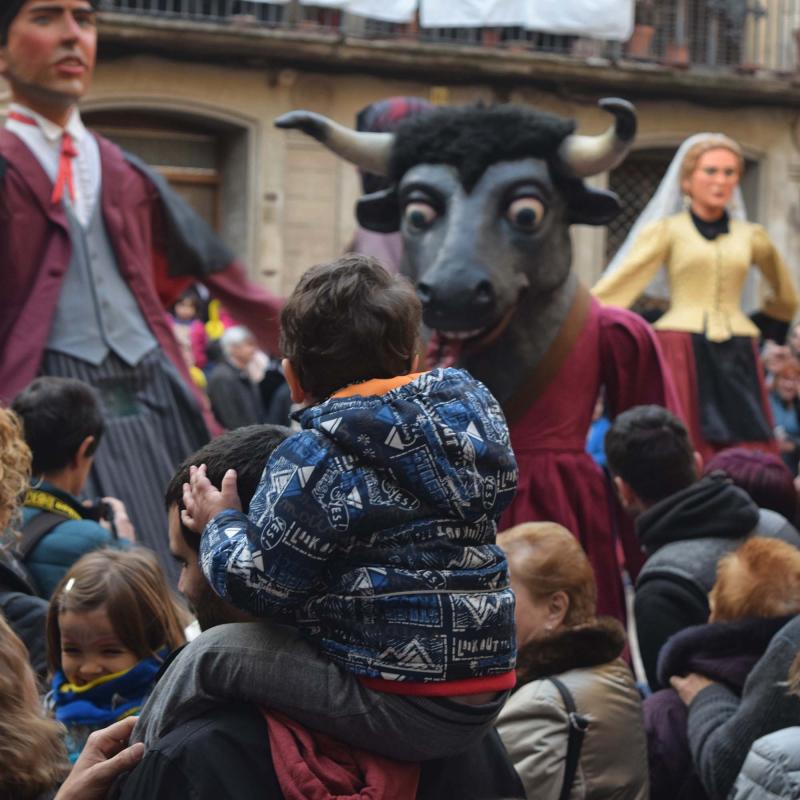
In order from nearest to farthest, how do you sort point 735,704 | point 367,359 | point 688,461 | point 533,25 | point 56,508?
point 367,359
point 735,704
point 56,508
point 688,461
point 533,25

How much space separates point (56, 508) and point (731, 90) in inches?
648

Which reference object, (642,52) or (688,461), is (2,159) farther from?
(642,52)

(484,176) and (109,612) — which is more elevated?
(484,176)

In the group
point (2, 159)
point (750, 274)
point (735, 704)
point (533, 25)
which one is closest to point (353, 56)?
point (533, 25)

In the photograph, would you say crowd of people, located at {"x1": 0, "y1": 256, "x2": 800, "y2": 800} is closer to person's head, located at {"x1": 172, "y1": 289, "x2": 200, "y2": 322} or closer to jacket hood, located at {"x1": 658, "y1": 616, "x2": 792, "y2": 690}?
jacket hood, located at {"x1": 658, "y1": 616, "x2": 792, "y2": 690}

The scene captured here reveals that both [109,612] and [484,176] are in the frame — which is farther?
[484,176]

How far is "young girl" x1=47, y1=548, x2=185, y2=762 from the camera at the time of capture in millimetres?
2969

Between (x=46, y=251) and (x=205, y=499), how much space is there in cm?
333

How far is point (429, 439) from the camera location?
213 cm

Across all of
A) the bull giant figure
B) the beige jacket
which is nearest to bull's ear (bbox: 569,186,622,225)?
the bull giant figure

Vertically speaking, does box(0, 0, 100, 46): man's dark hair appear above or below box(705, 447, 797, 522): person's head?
above

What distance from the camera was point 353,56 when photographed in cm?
1747

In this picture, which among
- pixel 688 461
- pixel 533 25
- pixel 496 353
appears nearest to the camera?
pixel 688 461

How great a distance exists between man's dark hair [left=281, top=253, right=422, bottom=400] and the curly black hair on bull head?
3154 millimetres
